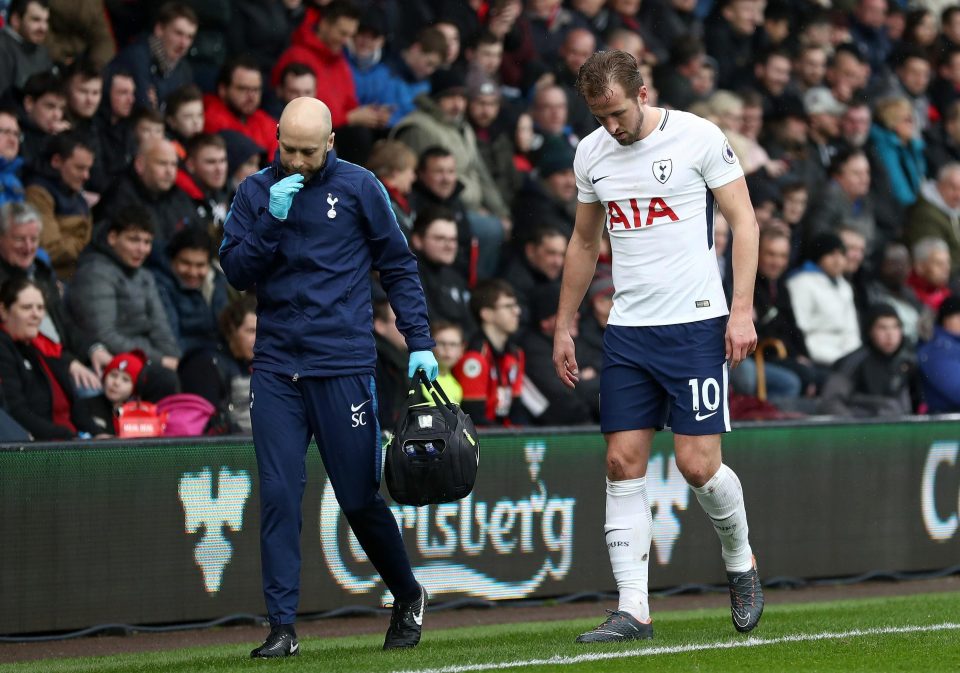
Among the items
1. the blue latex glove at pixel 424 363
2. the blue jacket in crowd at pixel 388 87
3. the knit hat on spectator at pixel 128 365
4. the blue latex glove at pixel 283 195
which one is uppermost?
the blue jacket in crowd at pixel 388 87

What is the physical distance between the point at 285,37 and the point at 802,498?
17.6ft

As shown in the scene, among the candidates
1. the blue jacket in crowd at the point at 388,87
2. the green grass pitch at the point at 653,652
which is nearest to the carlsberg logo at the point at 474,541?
the green grass pitch at the point at 653,652

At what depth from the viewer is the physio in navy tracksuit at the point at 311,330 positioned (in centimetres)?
621

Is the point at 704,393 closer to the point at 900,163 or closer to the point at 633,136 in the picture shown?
the point at 633,136

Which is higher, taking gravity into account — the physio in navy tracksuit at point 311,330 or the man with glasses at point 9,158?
the man with glasses at point 9,158

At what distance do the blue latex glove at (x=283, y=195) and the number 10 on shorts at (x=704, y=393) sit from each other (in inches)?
69.0

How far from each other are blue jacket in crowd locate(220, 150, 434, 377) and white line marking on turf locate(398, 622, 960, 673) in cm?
127

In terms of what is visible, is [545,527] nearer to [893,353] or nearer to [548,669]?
[548,669]

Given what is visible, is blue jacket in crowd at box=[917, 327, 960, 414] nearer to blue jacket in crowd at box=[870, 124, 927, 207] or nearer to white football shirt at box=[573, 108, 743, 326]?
blue jacket in crowd at box=[870, 124, 927, 207]

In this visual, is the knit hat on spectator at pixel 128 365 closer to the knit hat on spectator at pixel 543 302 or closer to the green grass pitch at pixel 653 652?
the green grass pitch at pixel 653 652

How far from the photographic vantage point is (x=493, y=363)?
10688 millimetres

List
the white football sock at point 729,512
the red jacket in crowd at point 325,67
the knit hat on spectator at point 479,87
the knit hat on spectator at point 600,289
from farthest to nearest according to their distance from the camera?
the knit hat on spectator at point 479,87 → the red jacket in crowd at point 325,67 → the knit hat on spectator at point 600,289 → the white football sock at point 729,512

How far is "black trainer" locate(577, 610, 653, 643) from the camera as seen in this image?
6.37 meters

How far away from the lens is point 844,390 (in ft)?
40.8
